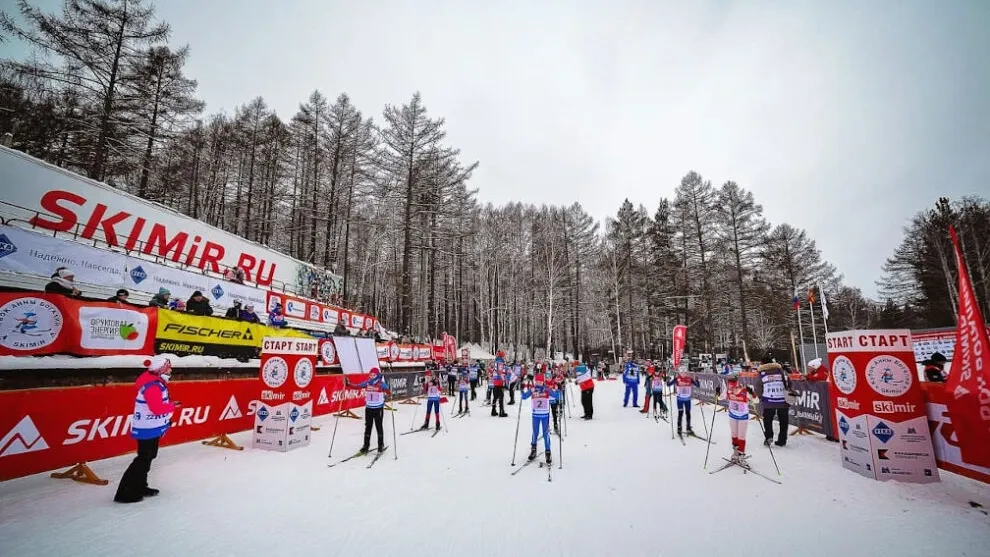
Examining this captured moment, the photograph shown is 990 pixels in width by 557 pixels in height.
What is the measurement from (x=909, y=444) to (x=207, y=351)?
50.9 feet

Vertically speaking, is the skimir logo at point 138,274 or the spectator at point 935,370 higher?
the skimir logo at point 138,274

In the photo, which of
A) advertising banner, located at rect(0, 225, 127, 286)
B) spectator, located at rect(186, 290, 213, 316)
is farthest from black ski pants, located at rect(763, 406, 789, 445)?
advertising banner, located at rect(0, 225, 127, 286)

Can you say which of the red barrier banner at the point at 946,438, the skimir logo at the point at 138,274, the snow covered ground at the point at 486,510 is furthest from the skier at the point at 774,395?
the skimir logo at the point at 138,274

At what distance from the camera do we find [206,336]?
394 inches

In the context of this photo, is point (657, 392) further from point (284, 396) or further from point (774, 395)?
point (284, 396)

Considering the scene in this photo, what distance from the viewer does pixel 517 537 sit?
13.5ft

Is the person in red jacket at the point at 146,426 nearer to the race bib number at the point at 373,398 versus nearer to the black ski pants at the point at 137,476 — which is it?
the black ski pants at the point at 137,476

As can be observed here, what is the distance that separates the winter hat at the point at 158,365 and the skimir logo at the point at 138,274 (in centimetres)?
838

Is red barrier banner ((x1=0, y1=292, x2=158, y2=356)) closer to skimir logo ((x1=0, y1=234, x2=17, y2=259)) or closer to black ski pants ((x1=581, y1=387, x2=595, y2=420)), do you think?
skimir logo ((x1=0, y1=234, x2=17, y2=259))

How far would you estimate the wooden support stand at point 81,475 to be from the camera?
17.7 ft

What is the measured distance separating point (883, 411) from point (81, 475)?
1323cm

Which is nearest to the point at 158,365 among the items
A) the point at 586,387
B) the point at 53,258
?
the point at 53,258

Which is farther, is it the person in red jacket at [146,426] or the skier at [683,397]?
the skier at [683,397]

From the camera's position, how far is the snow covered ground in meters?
3.89
